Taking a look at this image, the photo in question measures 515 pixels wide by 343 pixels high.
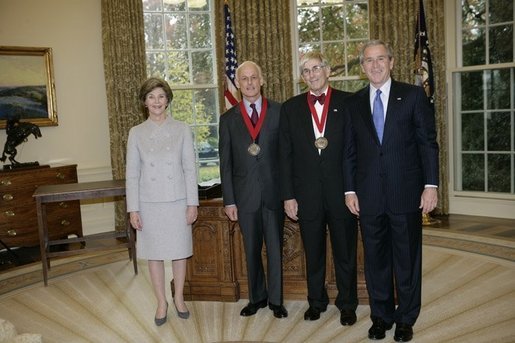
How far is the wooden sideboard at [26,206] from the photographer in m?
5.62

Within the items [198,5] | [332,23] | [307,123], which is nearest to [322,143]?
[307,123]

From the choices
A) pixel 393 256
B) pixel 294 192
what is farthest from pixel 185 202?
pixel 393 256

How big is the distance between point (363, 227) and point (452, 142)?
439 cm

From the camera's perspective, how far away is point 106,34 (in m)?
6.65

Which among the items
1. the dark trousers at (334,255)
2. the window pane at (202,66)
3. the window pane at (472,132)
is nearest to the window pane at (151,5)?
the window pane at (202,66)

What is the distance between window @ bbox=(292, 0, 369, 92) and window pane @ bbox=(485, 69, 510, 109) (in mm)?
1545

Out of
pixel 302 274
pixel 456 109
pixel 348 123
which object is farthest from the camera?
pixel 456 109

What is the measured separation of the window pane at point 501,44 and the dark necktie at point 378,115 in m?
4.30

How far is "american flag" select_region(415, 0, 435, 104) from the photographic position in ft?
21.1

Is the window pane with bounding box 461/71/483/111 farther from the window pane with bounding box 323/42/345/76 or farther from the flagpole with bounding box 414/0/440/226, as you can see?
the window pane with bounding box 323/42/345/76

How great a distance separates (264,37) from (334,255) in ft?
14.3

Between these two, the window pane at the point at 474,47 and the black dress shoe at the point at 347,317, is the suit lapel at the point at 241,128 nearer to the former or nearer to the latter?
the black dress shoe at the point at 347,317

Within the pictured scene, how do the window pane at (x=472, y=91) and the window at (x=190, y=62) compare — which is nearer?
the window pane at (x=472, y=91)

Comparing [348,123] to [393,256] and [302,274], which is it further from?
[302,274]
